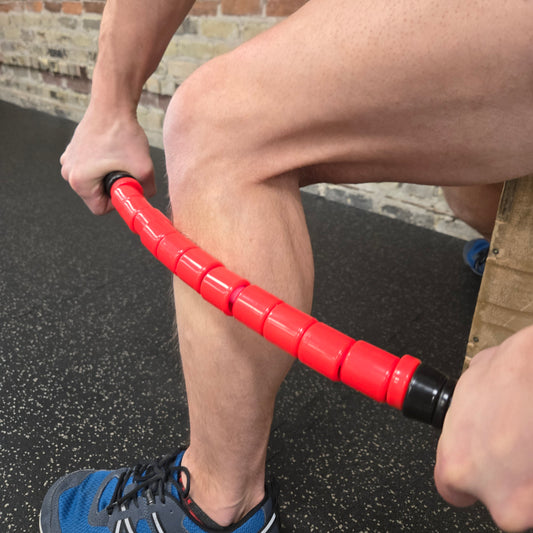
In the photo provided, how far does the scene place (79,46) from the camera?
2445mm

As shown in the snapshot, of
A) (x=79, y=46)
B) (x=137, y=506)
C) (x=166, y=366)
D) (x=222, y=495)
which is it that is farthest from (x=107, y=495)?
(x=79, y=46)

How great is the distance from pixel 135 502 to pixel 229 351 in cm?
25

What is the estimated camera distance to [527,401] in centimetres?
24

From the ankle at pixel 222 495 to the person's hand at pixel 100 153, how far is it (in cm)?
34

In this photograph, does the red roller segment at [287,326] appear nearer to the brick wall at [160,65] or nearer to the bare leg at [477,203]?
the bare leg at [477,203]

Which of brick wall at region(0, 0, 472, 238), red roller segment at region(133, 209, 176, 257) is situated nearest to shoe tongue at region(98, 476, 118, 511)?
red roller segment at region(133, 209, 176, 257)

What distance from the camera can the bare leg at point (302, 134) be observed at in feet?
1.22

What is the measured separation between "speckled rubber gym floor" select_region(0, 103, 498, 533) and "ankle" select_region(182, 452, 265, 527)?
4.3 inches

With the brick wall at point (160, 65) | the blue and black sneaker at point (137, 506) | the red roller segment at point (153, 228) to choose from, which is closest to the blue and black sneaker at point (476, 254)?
the brick wall at point (160, 65)

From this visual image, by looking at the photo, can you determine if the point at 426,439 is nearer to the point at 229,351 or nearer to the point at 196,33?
the point at 229,351

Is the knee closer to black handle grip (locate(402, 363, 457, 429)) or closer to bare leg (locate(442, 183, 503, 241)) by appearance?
black handle grip (locate(402, 363, 457, 429))

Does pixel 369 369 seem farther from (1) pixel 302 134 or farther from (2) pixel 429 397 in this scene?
(1) pixel 302 134

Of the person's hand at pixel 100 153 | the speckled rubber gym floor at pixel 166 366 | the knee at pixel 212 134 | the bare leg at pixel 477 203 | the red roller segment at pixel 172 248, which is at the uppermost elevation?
the knee at pixel 212 134

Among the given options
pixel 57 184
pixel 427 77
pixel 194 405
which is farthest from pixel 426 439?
pixel 57 184
